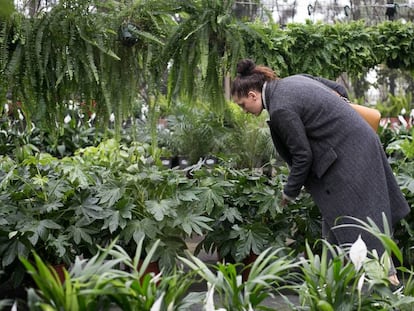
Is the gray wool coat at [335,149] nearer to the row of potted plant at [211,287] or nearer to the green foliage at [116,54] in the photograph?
the green foliage at [116,54]

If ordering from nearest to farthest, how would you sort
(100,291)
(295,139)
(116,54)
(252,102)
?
1. (100,291)
2. (295,139)
3. (252,102)
4. (116,54)

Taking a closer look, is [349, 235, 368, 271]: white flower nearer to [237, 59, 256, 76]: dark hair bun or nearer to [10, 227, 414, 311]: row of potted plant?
[10, 227, 414, 311]: row of potted plant

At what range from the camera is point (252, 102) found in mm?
2686

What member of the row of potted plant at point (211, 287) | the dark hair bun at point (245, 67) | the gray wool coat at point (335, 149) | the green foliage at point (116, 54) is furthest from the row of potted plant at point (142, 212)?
the row of potted plant at point (211, 287)

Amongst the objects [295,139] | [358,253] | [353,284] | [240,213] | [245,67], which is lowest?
[240,213]

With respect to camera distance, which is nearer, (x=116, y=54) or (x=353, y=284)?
(x=353, y=284)

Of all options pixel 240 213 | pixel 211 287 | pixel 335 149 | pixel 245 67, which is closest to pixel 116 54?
pixel 245 67

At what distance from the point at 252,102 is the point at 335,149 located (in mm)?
431

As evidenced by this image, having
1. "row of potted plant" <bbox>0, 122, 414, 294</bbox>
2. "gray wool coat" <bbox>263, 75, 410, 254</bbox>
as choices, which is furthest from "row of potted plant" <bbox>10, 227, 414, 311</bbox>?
"row of potted plant" <bbox>0, 122, 414, 294</bbox>

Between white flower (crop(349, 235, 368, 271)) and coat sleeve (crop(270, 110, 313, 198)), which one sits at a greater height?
coat sleeve (crop(270, 110, 313, 198))

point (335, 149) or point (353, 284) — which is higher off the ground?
point (335, 149)

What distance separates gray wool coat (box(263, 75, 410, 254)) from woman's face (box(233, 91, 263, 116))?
46 millimetres

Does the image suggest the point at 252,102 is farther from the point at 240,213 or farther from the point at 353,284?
the point at 353,284

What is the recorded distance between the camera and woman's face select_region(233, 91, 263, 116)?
2.67m
